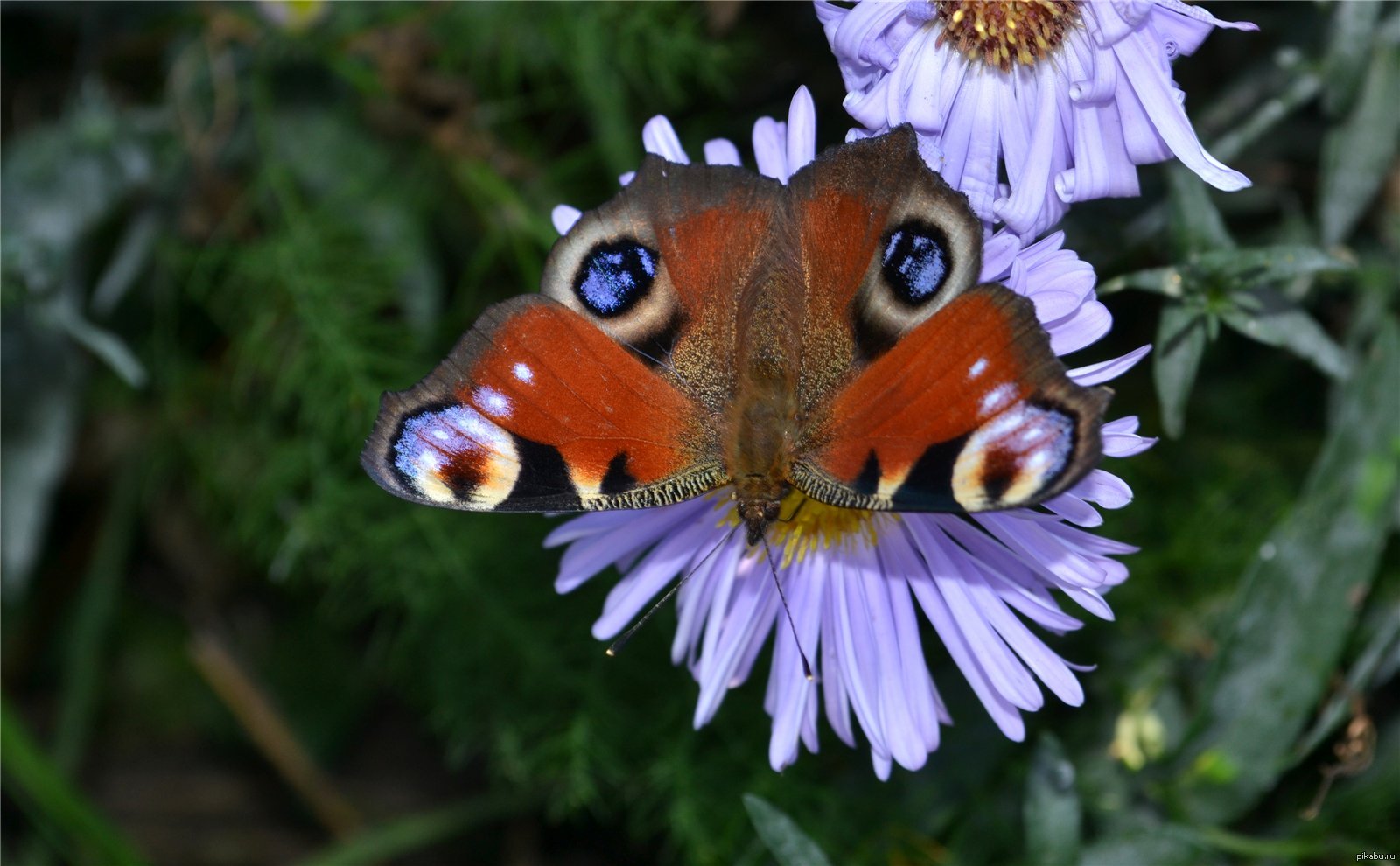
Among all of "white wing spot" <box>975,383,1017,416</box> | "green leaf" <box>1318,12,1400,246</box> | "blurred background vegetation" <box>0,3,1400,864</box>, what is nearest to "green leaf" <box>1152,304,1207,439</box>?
"blurred background vegetation" <box>0,3,1400,864</box>

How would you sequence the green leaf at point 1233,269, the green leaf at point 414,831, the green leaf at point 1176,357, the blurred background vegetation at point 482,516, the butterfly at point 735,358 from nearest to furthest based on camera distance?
the butterfly at point 735,358
the green leaf at point 1233,269
the green leaf at point 1176,357
the blurred background vegetation at point 482,516
the green leaf at point 414,831

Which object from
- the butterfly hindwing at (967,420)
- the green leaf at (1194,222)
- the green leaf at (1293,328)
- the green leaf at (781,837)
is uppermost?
the butterfly hindwing at (967,420)

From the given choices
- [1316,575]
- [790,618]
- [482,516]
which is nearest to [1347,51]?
[1316,575]

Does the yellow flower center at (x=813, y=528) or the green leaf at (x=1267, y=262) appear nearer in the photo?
the green leaf at (x=1267, y=262)

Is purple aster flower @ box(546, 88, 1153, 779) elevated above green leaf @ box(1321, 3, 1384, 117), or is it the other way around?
green leaf @ box(1321, 3, 1384, 117)

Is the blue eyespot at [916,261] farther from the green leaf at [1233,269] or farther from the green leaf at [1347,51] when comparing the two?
the green leaf at [1347,51]

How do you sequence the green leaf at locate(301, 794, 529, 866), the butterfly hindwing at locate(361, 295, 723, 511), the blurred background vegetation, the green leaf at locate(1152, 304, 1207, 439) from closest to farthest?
the butterfly hindwing at locate(361, 295, 723, 511) → the green leaf at locate(1152, 304, 1207, 439) → the blurred background vegetation → the green leaf at locate(301, 794, 529, 866)

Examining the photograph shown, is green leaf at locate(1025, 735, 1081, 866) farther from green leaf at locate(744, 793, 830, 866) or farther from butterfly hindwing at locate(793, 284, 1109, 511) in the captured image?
butterfly hindwing at locate(793, 284, 1109, 511)

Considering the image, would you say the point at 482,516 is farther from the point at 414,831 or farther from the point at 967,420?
the point at 967,420

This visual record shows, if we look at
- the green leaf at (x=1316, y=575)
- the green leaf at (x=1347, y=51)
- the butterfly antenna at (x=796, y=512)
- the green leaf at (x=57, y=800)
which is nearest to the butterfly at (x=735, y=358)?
the butterfly antenna at (x=796, y=512)
